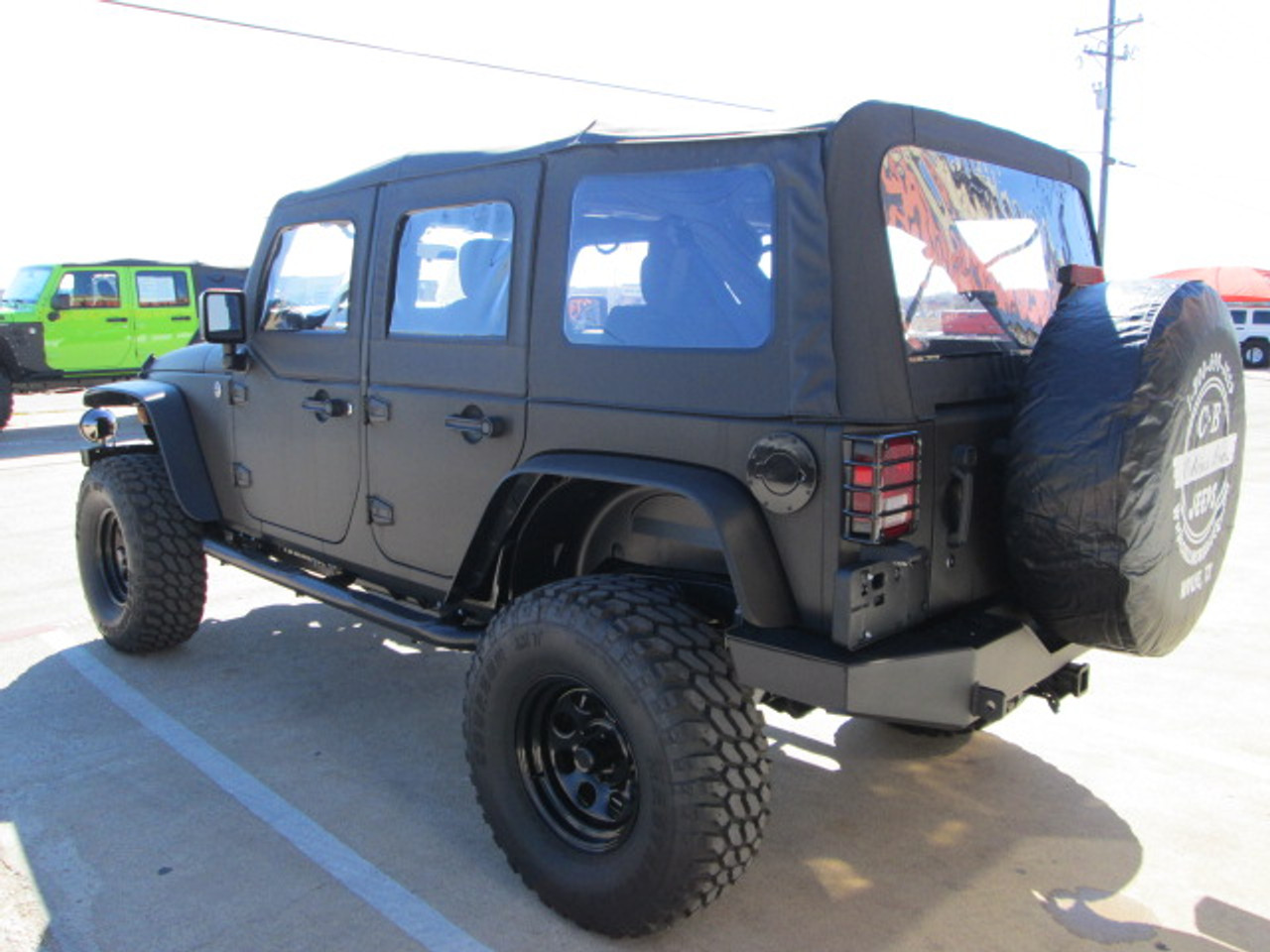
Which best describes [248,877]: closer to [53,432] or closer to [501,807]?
[501,807]

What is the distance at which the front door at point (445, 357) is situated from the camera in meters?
3.10

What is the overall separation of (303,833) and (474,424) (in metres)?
1.39

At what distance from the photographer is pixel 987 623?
2.60 m

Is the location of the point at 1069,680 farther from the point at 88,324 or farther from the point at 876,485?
the point at 88,324

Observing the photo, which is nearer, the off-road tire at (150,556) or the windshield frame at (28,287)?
the off-road tire at (150,556)

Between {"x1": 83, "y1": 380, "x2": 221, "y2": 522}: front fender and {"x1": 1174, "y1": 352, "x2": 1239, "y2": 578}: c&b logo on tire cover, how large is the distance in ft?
12.4

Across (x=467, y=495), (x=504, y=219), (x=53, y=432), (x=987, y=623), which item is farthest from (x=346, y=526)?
(x=53, y=432)

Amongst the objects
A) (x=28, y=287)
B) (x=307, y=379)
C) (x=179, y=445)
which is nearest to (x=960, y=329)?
(x=307, y=379)

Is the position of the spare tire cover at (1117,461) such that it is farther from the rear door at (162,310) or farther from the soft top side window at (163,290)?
the soft top side window at (163,290)

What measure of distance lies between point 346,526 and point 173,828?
45.1 inches

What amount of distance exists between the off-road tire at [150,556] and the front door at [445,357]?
135cm

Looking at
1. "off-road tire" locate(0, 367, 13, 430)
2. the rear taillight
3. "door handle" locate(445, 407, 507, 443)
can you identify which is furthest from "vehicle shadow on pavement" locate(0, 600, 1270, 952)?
"off-road tire" locate(0, 367, 13, 430)

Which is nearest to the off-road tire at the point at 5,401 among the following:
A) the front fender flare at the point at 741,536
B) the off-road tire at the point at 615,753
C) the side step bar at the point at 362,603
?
the side step bar at the point at 362,603

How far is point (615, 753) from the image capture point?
2.77 metres
